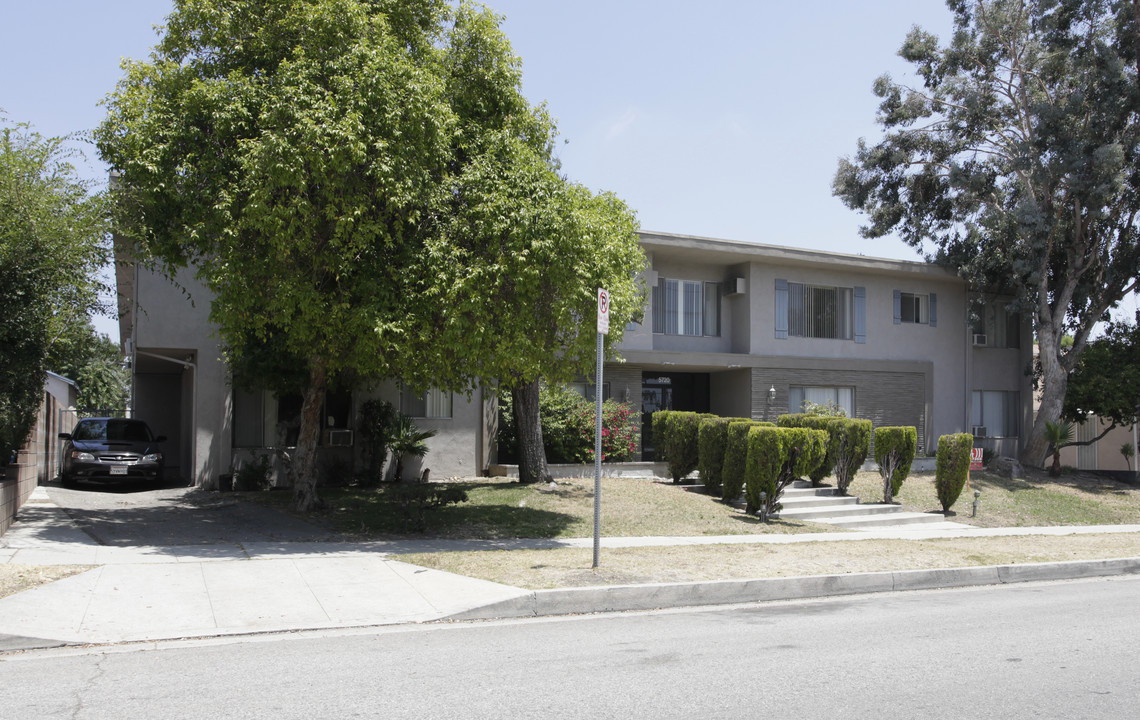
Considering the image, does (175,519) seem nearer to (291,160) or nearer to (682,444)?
(291,160)

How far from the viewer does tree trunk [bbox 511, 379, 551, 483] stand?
17.4 m

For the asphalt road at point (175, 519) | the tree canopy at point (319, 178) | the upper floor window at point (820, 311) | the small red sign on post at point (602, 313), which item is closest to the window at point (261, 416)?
the asphalt road at point (175, 519)

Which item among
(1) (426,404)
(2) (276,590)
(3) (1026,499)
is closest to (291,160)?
(2) (276,590)

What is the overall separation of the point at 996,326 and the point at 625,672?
2406cm

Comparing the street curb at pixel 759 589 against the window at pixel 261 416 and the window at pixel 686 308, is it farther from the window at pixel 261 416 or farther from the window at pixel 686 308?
the window at pixel 686 308

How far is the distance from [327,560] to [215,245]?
4.50 meters

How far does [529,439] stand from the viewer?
685 inches

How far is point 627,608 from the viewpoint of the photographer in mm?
9164

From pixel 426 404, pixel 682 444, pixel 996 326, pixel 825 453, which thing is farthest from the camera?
pixel 996 326

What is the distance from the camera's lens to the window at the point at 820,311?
928 inches

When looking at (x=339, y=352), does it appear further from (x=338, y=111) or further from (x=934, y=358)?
(x=934, y=358)

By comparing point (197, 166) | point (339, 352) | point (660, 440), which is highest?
point (197, 166)

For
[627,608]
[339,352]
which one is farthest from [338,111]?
[627,608]

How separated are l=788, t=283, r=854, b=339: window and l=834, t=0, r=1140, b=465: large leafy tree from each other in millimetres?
2961
